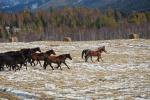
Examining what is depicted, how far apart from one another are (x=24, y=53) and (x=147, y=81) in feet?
37.7

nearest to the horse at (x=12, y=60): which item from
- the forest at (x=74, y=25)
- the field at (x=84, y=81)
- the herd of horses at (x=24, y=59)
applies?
the herd of horses at (x=24, y=59)

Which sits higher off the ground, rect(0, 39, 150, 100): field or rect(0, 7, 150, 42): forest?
rect(0, 7, 150, 42): forest

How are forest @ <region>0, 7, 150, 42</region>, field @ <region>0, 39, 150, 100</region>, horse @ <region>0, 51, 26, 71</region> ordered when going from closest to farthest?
1. field @ <region>0, 39, 150, 100</region>
2. horse @ <region>0, 51, 26, 71</region>
3. forest @ <region>0, 7, 150, 42</region>

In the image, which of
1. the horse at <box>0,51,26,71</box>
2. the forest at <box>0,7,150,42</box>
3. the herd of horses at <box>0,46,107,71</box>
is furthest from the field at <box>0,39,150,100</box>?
the forest at <box>0,7,150,42</box>

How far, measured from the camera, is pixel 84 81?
28.4m

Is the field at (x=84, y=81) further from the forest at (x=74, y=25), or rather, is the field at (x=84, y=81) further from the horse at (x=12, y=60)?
the forest at (x=74, y=25)

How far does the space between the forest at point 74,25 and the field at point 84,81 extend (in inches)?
4496

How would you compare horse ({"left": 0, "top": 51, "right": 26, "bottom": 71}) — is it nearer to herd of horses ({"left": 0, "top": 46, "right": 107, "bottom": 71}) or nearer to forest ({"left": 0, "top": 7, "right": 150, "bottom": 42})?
herd of horses ({"left": 0, "top": 46, "right": 107, "bottom": 71})

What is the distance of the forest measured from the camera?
156m

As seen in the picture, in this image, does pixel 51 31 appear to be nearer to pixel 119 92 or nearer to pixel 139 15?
pixel 139 15

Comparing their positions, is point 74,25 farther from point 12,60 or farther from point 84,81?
point 84,81

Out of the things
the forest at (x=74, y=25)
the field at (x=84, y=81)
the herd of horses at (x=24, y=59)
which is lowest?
the field at (x=84, y=81)

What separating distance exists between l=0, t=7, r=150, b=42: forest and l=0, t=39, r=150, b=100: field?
375ft

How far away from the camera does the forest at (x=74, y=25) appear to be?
15600cm
